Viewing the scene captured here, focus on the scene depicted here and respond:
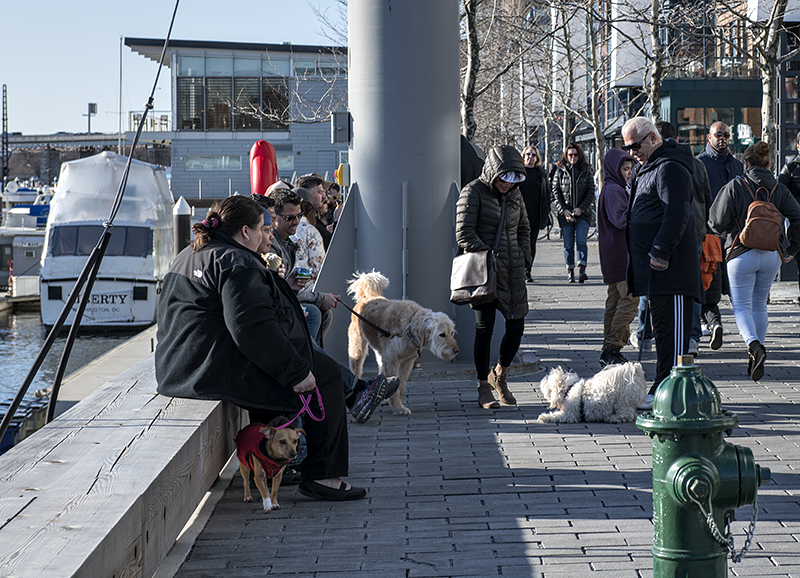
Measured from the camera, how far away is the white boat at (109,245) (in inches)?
1086

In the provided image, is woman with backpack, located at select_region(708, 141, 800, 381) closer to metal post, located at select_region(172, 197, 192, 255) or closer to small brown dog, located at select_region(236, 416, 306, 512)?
small brown dog, located at select_region(236, 416, 306, 512)

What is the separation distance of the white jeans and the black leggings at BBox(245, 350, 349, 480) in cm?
443

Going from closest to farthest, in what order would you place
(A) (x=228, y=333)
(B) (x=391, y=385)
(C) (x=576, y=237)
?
(A) (x=228, y=333) → (B) (x=391, y=385) → (C) (x=576, y=237)

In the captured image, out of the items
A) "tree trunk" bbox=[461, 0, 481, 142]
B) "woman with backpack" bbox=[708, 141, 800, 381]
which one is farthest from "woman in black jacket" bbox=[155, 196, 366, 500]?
"tree trunk" bbox=[461, 0, 481, 142]

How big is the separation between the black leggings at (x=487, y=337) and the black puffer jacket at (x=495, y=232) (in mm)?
92

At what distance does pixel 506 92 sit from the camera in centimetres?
4647

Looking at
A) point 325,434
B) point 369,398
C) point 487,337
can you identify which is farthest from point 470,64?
point 325,434

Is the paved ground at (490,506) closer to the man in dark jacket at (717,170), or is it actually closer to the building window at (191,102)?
the man in dark jacket at (717,170)

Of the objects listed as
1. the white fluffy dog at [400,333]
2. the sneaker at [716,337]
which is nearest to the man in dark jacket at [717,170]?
the sneaker at [716,337]

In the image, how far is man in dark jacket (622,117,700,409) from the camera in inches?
264

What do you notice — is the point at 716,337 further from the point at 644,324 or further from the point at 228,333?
the point at 228,333

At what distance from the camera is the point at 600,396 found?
6.67 meters

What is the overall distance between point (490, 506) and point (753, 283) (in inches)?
173

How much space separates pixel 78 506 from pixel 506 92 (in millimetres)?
44954
